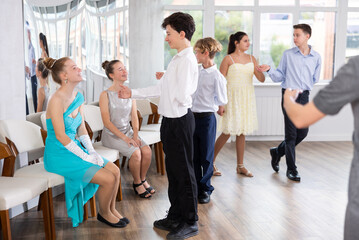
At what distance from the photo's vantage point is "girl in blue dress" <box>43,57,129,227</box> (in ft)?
10.7

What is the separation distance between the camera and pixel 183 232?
3281mm

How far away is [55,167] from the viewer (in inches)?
128

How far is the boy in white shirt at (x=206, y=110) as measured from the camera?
407cm

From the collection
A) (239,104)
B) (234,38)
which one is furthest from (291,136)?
(234,38)

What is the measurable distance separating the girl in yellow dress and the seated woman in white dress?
1045mm

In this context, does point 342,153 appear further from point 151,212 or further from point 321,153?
point 151,212

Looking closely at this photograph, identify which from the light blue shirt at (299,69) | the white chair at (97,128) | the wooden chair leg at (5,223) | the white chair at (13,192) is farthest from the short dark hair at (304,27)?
the wooden chair leg at (5,223)

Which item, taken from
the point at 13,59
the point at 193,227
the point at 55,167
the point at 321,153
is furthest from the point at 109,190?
the point at 321,153

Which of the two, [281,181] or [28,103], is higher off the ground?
[28,103]

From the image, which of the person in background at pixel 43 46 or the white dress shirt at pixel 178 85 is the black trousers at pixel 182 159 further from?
the person in background at pixel 43 46

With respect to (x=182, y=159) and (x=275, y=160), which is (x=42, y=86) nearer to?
(x=182, y=159)

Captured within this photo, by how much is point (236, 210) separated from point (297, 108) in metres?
2.43

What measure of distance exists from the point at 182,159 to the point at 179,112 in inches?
13.6

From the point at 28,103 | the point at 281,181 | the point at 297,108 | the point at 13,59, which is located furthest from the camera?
the point at 281,181
